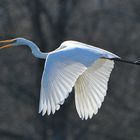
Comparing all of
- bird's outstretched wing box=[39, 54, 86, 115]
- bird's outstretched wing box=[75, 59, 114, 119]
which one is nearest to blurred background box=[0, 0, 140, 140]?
bird's outstretched wing box=[75, 59, 114, 119]

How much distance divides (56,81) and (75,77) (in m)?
0.18

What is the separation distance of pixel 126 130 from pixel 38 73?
7.03ft

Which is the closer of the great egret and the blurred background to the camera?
the great egret

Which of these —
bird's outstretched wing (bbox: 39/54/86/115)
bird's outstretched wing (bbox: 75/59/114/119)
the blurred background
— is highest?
bird's outstretched wing (bbox: 39/54/86/115)

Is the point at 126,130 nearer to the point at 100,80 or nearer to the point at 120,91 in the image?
the point at 120,91

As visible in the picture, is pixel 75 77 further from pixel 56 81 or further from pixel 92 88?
pixel 92 88

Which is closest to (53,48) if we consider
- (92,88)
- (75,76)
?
(92,88)

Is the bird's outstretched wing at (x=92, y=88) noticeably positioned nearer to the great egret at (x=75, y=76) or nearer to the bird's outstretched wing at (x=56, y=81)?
the great egret at (x=75, y=76)

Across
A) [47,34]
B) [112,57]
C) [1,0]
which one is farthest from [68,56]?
[47,34]

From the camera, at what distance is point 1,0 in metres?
18.0

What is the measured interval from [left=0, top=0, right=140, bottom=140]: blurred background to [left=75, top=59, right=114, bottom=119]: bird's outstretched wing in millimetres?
7336

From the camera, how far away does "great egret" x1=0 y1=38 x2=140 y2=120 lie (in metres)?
9.48

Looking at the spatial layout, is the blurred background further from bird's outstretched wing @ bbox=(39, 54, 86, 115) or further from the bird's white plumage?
bird's outstretched wing @ bbox=(39, 54, 86, 115)

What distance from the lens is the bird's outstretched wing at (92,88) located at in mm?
10711
